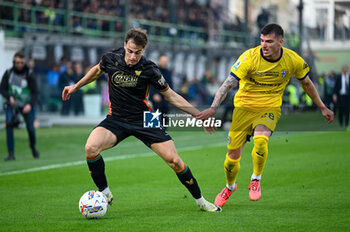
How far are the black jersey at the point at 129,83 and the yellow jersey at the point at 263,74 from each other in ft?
3.63

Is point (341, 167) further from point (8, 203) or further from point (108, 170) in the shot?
point (8, 203)

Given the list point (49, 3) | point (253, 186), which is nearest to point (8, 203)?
point (253, 186)

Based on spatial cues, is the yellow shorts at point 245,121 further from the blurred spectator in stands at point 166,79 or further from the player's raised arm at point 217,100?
the blurred spectator in stands at point 166,79

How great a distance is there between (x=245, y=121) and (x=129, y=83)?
1.69 m

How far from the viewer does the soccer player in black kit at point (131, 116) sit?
741 cm

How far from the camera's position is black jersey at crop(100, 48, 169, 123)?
24.6 feet

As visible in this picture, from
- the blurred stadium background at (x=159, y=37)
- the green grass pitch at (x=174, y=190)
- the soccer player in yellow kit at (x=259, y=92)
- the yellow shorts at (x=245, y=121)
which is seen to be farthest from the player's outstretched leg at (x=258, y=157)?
the blurred stadium background at (x=159, y=37)

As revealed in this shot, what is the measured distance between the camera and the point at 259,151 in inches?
320

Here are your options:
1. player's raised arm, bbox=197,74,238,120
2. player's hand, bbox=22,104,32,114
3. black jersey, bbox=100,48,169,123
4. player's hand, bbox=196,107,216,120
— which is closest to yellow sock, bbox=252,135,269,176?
player's raised arm, bbox=197,74,238,120

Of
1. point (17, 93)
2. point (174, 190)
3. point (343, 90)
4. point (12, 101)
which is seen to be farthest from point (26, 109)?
point (343, 90)

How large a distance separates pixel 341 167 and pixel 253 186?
3.95 meters

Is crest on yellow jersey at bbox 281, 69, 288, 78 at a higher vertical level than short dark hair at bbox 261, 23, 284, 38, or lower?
lower

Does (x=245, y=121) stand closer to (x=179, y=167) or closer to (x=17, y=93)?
(x=179, y=167)

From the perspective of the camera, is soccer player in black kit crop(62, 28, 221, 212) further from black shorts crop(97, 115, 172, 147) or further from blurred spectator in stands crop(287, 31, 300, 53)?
blurred spectator in stands crop(287, 31, 300, 53)
